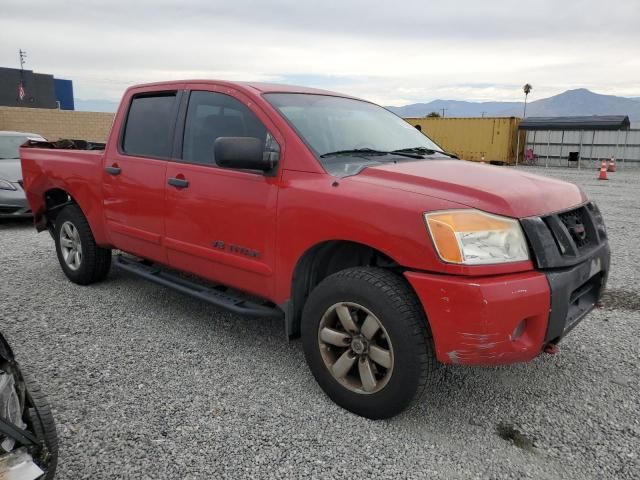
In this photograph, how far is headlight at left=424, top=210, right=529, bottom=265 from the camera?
7.38ft

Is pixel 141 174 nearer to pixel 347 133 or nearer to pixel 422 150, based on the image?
pixel 347 133

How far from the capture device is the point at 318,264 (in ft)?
9.68

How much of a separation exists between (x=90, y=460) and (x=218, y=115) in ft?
7.19

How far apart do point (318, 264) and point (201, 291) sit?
101 cm

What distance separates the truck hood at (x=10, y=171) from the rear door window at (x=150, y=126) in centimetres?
476

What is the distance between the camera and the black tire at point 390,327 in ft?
7.78

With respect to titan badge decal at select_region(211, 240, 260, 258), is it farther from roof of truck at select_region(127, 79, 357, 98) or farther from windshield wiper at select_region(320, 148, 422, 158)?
roof of truck at select_region(127, 79, 357, 98)

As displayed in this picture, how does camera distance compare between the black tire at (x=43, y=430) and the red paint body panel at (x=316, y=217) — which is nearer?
the black tire at (x=43, y=430)

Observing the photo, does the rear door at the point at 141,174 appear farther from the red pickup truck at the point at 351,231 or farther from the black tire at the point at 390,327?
the black tire at the point at 390,327

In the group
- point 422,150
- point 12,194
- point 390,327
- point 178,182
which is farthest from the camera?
point 12,194

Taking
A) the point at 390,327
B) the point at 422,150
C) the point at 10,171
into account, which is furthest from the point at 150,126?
the point at 10,171

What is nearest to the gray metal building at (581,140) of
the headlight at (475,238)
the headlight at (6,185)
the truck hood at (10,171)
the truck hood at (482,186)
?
the truck hood at (10,171)

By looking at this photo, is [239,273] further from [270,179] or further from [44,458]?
[44,458]

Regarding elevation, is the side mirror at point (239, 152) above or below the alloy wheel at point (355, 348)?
above
